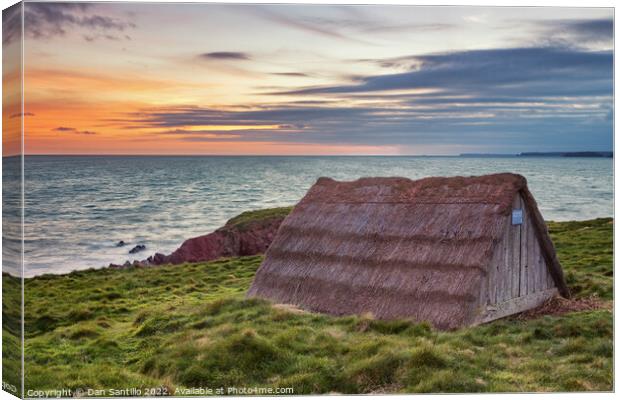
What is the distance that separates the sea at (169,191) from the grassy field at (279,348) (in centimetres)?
75

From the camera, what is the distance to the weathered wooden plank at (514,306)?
1535 cm

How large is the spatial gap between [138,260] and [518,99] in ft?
32.6

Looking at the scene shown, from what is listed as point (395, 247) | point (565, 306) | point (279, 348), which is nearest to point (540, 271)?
point (565, 306)

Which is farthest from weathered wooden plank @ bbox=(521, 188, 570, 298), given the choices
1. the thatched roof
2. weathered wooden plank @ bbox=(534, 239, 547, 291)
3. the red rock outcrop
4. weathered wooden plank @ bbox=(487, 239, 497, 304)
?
the red rock outcrop

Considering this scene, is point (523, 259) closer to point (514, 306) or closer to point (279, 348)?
point (514, 306)

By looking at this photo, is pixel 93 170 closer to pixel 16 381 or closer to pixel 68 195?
pixel 68 195

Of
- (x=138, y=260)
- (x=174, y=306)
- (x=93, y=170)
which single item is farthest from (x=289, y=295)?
(x=93, y=170)

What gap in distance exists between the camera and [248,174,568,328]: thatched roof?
1527cm

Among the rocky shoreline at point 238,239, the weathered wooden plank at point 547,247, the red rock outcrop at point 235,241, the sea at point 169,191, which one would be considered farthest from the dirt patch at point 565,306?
the red rock outcrop at point 235,241

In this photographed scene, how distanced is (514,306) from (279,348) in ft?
19.9

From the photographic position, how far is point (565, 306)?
17.5 meters

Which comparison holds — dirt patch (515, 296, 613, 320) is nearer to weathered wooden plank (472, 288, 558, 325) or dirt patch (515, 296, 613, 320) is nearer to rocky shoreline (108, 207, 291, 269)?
weathered wooden plank (472, 288, 558, 325)

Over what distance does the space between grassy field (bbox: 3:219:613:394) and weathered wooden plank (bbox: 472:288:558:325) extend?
231 millimetres

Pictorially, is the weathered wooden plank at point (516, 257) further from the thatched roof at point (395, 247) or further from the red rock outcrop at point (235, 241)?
the red rock outcrop at point (235, 241)
